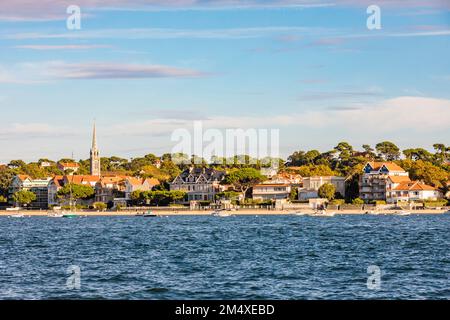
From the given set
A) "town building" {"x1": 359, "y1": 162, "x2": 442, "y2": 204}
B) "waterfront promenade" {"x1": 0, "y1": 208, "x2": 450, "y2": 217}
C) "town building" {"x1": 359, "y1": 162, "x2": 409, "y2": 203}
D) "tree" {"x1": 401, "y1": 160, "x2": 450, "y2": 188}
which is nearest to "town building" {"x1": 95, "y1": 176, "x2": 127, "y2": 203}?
"waterfront promenade" {"x1": 0, "y1": 208, "x2": 450, "y2": 217}

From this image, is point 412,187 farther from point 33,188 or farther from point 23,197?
point 33,188

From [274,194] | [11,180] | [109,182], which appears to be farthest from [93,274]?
[11,180]

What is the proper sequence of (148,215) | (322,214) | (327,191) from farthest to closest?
1. (327,191)
2. (148,215)
3. (322,214)

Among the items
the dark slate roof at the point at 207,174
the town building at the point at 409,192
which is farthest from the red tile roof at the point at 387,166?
the dark slate roof at the point at 207,174

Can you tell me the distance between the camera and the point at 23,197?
164m

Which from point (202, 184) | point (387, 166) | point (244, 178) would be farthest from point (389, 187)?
point (202, 184)

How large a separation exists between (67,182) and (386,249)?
12400cm

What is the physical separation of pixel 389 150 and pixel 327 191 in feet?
135

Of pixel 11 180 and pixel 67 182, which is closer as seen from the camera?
pixel 67 182

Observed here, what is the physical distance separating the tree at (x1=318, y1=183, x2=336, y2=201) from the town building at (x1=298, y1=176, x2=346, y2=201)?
149 inches

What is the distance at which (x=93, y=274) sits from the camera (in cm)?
3434

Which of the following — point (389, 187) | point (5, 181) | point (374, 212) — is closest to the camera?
point (374, 212)
